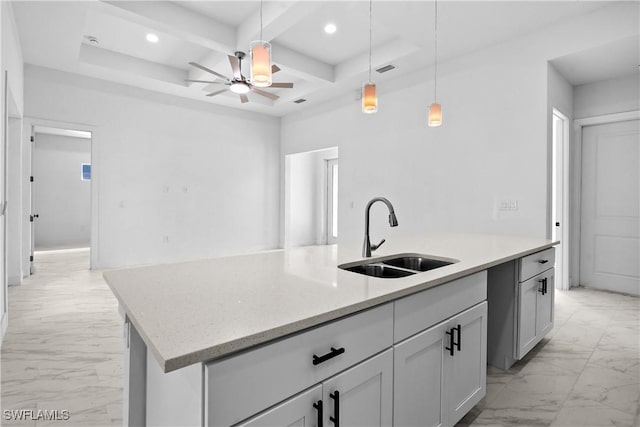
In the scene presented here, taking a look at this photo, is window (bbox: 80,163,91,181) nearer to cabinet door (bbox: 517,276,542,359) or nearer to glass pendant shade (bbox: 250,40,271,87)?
glass pendant shade (bbox: 250,40,271,87)

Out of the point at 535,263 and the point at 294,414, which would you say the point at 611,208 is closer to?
the point at 535,263

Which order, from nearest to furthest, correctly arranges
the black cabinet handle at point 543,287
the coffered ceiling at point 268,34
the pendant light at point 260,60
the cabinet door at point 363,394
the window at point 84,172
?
the cabinet door at point 363,394
the pendant light at point 260,60
the black cabinet handle at point 543,287
the coffered ceiling at point 268,34
the window at point 84,172

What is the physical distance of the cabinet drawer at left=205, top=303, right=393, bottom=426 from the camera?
0.80 metres

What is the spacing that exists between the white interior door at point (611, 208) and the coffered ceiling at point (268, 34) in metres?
1.64

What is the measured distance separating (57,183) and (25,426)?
27.0 ft

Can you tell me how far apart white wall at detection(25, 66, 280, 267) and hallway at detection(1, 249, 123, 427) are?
161 centimetres

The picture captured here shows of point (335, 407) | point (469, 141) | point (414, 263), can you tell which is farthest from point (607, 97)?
point (335, 407)

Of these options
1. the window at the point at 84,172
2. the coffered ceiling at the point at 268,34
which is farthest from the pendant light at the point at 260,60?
the window at the point at 84,172

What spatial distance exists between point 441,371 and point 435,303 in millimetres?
303

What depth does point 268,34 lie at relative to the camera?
4031 millimetres

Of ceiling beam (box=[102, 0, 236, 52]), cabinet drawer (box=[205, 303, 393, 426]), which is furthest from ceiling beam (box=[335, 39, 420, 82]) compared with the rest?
cabinet drawer (box=[205, 303, 393, 426])

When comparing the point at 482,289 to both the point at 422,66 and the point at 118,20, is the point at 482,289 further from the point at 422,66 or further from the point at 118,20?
the point at 118,20

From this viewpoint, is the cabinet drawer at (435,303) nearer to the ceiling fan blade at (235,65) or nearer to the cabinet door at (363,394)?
the cabinet door at (363,394)

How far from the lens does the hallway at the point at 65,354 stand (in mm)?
1934
